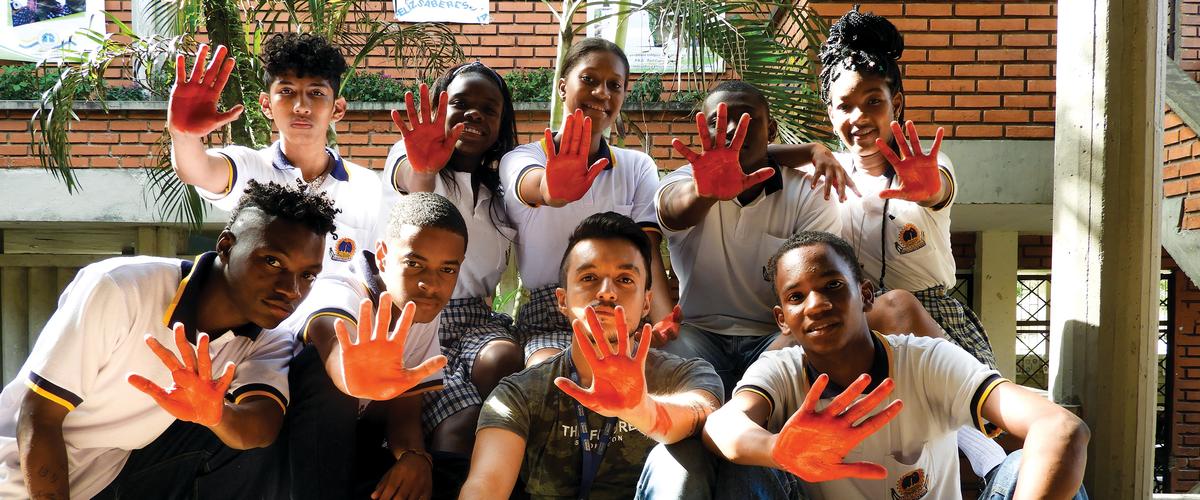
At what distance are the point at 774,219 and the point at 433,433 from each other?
4.36ft

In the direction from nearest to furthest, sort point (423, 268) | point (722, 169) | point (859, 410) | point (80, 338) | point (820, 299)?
point (859, 410) < point (80, 338) < point (820, 299) < point (423, 268) < point (722, 169)

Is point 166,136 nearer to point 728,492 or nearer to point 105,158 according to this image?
point 105,158

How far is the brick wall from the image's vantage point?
5.82m

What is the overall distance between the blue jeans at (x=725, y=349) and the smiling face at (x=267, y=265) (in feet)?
3.76

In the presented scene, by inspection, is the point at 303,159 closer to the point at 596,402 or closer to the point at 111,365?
the point at 111,365

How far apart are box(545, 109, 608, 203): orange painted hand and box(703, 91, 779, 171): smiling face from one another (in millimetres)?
443

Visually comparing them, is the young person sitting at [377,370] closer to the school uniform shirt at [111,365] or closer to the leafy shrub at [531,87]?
the school uniform shirt at [111,365]

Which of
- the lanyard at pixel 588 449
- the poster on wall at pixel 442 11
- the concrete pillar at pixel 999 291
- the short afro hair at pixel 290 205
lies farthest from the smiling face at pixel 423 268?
the concrete pillar at pixel 999 291

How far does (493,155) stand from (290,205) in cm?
95

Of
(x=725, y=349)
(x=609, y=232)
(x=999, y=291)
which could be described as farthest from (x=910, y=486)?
(x=999, y=291)

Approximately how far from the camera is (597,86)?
3.35 meters

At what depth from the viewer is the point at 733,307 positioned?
3252 mm

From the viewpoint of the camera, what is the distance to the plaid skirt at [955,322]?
317cm

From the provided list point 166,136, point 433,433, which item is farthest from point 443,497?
point 166,136
